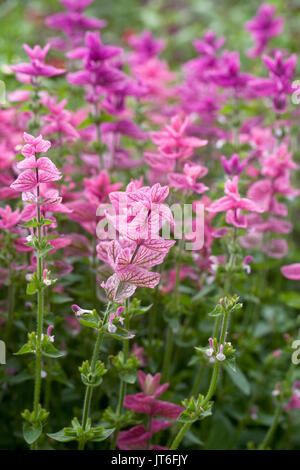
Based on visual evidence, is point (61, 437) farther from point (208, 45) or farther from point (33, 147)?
point (208, 45)

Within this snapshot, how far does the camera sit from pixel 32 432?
0.84m

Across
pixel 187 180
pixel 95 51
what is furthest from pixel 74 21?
pixel 187 180

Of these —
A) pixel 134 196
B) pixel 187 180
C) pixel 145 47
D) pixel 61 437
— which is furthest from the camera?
pixel 145 47

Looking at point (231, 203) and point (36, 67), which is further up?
point (36, 67)

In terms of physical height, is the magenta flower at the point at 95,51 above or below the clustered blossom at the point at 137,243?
above

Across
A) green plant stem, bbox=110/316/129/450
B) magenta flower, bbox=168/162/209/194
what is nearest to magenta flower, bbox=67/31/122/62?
magenta flower, bbox=168/162/209/194

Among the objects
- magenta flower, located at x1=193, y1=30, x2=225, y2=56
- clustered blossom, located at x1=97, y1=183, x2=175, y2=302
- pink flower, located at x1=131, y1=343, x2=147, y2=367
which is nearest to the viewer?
clustered blossom, located at x1=97, y1=183, x2=175, y2=302

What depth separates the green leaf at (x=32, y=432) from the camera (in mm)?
822

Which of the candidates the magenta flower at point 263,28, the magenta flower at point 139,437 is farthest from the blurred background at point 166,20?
the magenta flower at point 139,437

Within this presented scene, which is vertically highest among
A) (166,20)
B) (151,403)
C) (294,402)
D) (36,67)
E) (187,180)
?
(166,20)

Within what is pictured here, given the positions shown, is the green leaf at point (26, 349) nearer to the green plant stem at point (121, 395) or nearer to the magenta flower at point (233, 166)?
the green plant stem at point (121, 395)

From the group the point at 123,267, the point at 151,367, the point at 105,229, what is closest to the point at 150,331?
the point at 151,367

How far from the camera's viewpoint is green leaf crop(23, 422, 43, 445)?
0.82 metres

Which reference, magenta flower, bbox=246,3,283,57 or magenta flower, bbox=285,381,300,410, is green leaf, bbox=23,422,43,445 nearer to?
magenta flower, bbox=285,381,300,410
